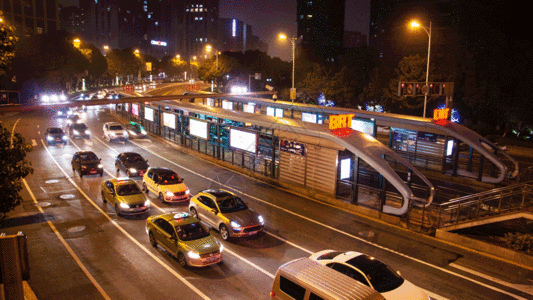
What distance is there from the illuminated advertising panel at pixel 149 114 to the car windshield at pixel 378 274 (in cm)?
3590

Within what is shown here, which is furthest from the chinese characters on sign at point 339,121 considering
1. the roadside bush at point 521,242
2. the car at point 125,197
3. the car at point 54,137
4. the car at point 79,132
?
the car at point 79,132

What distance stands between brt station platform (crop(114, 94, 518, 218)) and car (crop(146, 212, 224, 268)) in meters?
4.65

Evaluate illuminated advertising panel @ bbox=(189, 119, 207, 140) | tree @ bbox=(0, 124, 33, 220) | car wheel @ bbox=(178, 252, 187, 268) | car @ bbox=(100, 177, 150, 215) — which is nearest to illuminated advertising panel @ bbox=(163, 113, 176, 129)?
illuminated advertising panel @ bbox=(189, 119, 207, 140)

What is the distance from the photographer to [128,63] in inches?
4988

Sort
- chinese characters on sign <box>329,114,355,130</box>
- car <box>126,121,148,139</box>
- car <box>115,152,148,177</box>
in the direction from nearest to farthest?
chinese characters on sign <box>329,114,355,130</box>
car <box>115,152,148,177</box>
car <box>126,121,148,139</box>

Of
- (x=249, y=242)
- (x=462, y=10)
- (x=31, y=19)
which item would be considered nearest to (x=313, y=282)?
(x=249, y=242)

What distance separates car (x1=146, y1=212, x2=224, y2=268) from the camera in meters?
13.3

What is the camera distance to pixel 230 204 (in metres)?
17.1

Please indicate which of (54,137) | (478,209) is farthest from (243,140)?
(54,137)

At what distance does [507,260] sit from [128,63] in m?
128

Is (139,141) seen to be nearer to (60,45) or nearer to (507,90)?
(507,90)

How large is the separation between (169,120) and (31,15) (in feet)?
296

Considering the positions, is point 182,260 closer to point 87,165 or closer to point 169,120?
point 87,165

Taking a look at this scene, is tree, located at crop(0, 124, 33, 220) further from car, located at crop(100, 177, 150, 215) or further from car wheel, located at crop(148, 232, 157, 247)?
car, located at crop(100, 177, 150, 215)
